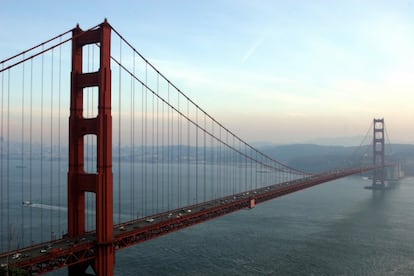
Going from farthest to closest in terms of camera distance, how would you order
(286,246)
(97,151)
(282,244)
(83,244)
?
(282,244) < (286,246) < (97,151) < (83,244)

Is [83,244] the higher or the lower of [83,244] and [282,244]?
the higher

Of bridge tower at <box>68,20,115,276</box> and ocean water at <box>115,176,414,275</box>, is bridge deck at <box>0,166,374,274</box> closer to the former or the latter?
bridge tower at <box>68,20,115,276</box>

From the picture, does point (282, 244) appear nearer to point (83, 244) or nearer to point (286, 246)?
point (286, 246)

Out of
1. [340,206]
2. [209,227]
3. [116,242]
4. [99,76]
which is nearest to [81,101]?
[99,76]

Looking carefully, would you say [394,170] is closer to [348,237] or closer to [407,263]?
[348,237]

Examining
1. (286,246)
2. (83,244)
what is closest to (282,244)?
(286,246)

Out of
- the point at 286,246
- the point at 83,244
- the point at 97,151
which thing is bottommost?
the point at 286,246

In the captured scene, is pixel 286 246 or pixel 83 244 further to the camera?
pixel 286 246
